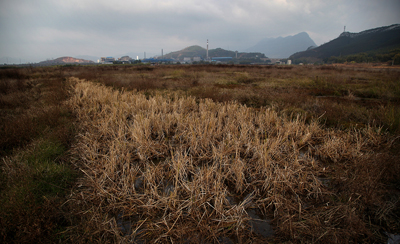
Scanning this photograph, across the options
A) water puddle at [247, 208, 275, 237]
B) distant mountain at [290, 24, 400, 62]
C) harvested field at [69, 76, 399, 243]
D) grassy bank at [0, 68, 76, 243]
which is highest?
distant mountain at [290, 24, 400, 62]

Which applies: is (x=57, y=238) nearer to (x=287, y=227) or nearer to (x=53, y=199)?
(x=53, y=199)

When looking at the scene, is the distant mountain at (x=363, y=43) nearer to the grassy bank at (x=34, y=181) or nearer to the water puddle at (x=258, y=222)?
the water puddle at (x=258, y=222)

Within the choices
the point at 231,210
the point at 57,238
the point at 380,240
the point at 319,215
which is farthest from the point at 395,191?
the point at 57,238

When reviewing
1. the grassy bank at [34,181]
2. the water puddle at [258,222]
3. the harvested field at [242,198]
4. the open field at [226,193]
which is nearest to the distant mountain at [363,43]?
the open field at [226,193]

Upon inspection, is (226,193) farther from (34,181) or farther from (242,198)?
(34,181)

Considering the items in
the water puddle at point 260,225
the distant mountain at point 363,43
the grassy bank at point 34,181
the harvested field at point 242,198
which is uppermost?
the distant mountain at point 363,43

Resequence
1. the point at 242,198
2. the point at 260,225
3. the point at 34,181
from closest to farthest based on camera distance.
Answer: the point at 260,225 < the point at 34,181 < the point at 242,198

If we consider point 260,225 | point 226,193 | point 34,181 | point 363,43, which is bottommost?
point 260,225

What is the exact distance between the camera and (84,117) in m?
6.73

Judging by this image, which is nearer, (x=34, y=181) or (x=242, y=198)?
(x=34, y=181)

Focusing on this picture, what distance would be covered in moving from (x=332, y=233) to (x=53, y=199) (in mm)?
3986

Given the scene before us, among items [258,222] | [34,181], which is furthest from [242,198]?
[34,181]

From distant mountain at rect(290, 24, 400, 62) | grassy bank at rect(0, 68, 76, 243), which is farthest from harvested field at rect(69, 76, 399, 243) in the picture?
distant mountain at rect(290, 24, 400, 62)

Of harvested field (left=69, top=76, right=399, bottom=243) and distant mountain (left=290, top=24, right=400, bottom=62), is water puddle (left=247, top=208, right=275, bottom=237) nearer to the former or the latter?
harvested field (left=69, top=76, right=399, bottom=243)
